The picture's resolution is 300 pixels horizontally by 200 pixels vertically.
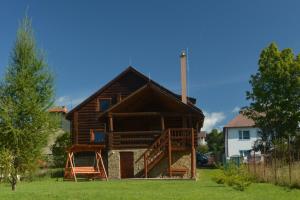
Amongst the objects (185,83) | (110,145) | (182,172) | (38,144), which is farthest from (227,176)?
(185,83)

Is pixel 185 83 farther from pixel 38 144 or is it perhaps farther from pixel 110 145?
pixel 38 144

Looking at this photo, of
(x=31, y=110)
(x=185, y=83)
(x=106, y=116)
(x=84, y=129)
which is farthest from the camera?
(x=84, y=129)

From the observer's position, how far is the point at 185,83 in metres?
37.7

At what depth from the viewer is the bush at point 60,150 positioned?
155 feet

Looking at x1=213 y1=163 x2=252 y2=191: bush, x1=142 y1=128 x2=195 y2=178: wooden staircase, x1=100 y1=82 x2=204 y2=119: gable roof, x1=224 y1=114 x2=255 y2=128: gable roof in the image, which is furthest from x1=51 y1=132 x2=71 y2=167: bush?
x1=213 y1=163 x2=252 y2=191: bush

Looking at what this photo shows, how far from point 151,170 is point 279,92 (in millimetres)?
17469

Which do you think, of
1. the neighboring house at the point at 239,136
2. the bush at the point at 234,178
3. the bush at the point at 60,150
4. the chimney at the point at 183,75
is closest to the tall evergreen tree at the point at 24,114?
the bush at the point at 234,178

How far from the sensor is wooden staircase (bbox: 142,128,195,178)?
31.3 m

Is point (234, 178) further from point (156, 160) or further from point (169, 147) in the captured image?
point (156, 160)

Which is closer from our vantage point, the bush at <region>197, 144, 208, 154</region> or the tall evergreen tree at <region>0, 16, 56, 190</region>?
the tall evergreen tree at <region>0, 16, 56, 190</region>

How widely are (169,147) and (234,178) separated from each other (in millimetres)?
12706

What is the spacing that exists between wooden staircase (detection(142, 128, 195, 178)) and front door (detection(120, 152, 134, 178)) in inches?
58.4

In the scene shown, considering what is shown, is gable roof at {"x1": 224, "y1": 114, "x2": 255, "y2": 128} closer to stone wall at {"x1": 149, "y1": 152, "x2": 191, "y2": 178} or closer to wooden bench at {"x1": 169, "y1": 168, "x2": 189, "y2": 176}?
stone wall at {"x1": 149, "y1": 152, "x2": 191, "y2": 178}

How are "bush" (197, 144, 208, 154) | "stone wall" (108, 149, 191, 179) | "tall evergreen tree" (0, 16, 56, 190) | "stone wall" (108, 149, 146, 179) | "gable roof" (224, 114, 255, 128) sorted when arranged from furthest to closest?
"bush" (197, 144, 208, 154)
"gable roof" (224, 114, 255, 128)
"stone wall" (108, 149, 146, 179)
"stone wall" (108, 149, 191, 179)
"tall evergreen tree" (0, 16, 56, 190)
